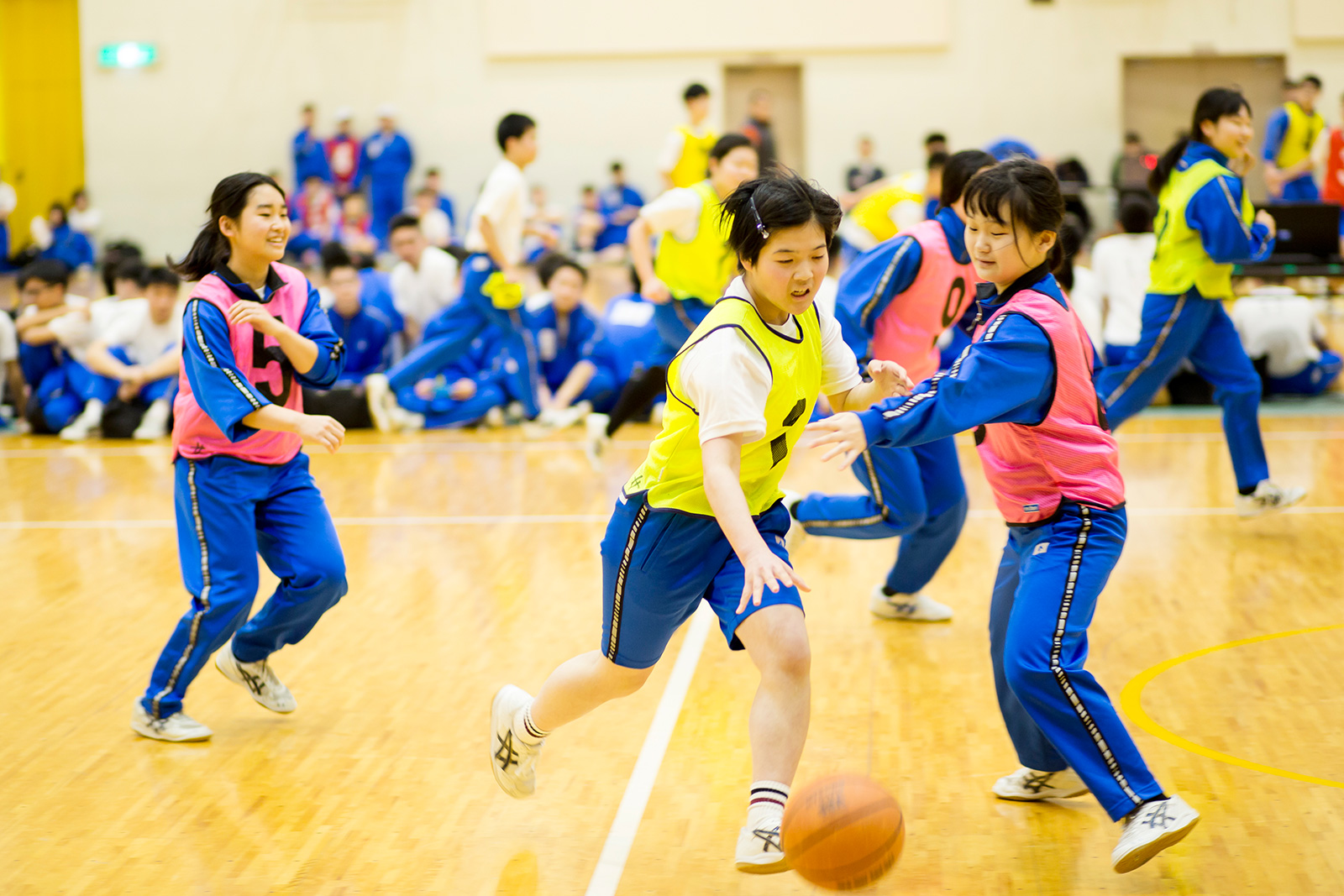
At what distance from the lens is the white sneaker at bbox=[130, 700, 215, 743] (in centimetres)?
375

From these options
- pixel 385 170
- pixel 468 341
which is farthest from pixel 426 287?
pixel 385 170

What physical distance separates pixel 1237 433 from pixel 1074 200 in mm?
9253

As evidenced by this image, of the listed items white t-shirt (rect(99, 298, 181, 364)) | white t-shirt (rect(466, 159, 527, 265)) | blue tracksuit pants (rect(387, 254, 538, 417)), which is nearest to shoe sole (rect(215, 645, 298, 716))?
white t-shirt (rect(466, 159, 527, 265))

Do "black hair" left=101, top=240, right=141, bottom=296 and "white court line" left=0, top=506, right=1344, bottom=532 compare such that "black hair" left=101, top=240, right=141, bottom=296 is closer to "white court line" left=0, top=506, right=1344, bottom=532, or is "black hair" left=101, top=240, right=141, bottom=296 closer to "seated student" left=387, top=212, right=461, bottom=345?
"seated student" left=387, top=212, right=461, bottom=345

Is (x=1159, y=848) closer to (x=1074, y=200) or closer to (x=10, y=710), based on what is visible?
(x=10, y=710)

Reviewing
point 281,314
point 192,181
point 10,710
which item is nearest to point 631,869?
point 281,314

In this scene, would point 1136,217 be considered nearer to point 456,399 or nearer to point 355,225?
point 456,399

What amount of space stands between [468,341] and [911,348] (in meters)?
5.03

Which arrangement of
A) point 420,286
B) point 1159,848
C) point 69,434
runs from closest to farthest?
1. point 1159,848
2. point 69,434
3. point 420,286

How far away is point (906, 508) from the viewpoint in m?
4.37

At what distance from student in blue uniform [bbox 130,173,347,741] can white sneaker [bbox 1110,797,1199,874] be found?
2.23 meters

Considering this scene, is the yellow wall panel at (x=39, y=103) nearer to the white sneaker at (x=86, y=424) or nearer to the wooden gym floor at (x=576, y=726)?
the white sneaker at (x=86, y=424)

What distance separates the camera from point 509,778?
10.4 feet

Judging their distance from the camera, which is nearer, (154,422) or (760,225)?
(760,225)
